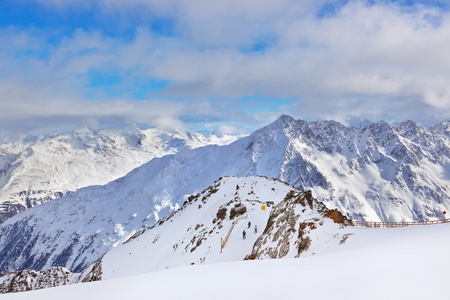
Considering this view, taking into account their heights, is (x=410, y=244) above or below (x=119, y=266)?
above

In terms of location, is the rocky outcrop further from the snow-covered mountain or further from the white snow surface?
the white snow surface

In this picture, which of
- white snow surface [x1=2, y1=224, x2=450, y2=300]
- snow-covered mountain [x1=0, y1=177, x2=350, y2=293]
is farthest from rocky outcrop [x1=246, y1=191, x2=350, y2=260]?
white snow surface [x1=2, y1=224, x2=450, y2=300]

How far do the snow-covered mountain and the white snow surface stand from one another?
7.03 meters

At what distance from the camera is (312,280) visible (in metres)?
11.0

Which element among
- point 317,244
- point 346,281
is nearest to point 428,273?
point 346,281

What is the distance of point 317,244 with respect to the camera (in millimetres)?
21000

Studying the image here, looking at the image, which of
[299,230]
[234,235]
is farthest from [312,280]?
[234,235]

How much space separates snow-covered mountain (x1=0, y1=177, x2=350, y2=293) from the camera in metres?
24.2

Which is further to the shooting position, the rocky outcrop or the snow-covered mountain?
the snow-covered mountain

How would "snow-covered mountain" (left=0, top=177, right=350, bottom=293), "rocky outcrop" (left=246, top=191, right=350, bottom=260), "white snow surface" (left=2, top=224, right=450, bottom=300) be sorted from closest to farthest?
"white snow surface" (left=2, top=224, right=450, bottom=300) < "rocky outcrop" (left=246, top=191, right=350, bottom=260) < "snow-covered mountain" (left=0, top=177, right=350, bottom=293)

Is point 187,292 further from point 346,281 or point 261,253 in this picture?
point 261,253

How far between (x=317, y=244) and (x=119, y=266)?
5729cm

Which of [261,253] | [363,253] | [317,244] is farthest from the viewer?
[261,253]

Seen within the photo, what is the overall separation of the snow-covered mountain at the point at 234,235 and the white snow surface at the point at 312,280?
7031mm
